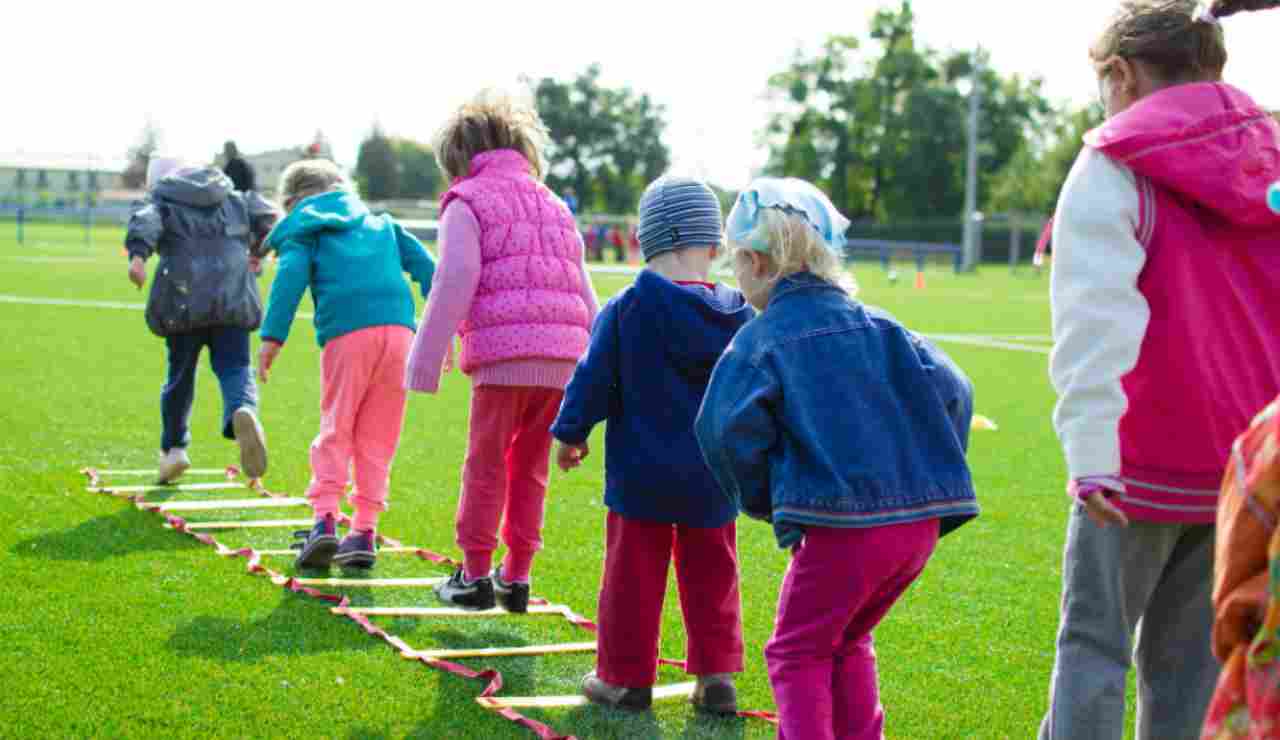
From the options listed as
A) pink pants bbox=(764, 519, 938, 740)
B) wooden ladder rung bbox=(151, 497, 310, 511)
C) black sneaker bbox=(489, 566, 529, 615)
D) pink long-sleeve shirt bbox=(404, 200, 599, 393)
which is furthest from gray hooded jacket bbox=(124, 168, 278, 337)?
pink pants bbox=(764, 519, 938, 740)

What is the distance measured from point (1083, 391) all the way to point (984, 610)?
111 inches

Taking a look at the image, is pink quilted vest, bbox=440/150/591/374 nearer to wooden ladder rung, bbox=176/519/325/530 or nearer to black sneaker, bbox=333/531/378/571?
black sneaker, bbox=333/531/378/571

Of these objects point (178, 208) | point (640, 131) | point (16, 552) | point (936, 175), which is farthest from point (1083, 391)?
point (640, 131)

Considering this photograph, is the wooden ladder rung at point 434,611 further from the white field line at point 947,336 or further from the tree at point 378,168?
the tree at point 378,168

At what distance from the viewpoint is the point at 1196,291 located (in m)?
3.08

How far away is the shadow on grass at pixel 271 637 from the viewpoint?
4.68 m

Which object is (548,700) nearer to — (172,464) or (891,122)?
(172,464)

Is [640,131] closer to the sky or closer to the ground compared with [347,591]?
closer to the sky

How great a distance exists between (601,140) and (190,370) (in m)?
85.5

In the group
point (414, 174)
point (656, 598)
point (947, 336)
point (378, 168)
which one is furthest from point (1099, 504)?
point (414, 174)

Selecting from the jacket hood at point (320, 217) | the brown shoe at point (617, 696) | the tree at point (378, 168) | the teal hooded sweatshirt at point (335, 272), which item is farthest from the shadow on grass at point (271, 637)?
the tree at point (378, 168)

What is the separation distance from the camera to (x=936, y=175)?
81000 millimetres

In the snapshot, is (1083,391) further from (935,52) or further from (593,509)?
(935,52)

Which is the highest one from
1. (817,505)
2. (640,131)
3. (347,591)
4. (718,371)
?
(640,131)
